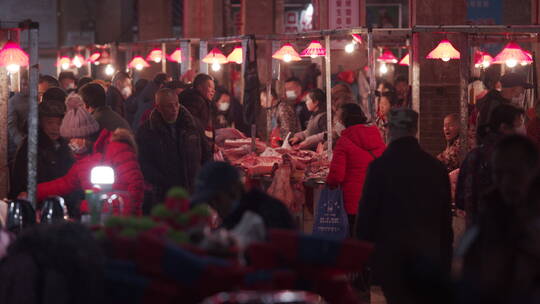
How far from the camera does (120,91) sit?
59.3 ft

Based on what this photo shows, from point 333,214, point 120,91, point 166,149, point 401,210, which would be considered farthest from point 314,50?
point 401,210

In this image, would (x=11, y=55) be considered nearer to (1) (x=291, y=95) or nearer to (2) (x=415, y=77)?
(2) (x=415, y=77)

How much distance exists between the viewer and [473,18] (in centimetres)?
3042

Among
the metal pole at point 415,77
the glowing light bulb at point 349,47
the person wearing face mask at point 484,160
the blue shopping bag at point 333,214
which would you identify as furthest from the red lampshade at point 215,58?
the person wearing face mask at point 484,160

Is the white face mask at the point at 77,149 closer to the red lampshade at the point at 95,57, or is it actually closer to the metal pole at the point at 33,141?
the metal pole at the point at 33,141

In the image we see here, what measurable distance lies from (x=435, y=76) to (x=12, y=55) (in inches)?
305

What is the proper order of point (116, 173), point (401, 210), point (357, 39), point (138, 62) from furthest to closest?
point (138, 62) < point (357, 39) < point (116, 173) < point (401, 210)

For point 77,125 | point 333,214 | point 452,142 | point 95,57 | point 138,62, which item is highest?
point 95,57

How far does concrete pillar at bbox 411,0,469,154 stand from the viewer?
17.0m

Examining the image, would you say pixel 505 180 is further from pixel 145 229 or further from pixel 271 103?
pixel 271 103

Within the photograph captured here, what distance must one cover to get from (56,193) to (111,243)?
13.3 feet

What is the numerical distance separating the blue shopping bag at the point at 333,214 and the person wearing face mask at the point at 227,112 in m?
7.78

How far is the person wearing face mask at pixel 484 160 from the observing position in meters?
8.72

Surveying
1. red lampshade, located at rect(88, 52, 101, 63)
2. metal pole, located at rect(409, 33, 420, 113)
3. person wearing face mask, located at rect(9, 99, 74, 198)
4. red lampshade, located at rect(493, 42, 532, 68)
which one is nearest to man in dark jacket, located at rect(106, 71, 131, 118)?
metal pole, located at rect(409, 33, 420, 113)
